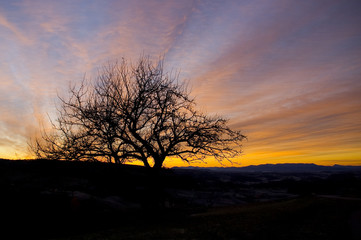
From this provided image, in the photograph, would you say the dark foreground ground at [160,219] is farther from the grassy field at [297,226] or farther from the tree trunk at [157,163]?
the tree trunk at [157,163]

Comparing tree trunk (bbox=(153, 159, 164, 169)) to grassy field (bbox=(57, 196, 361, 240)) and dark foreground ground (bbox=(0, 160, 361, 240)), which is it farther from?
grassy field (bbox=(57, 196, 361, 240))

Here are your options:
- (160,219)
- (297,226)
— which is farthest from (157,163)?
(297,226)

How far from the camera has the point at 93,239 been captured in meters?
8.01

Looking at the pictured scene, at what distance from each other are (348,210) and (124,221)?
34.9 feet

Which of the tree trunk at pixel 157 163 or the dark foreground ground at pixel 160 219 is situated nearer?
the dark foreground ground at pixel 160 219

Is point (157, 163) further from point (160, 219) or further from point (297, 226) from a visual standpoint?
point (297, 226)

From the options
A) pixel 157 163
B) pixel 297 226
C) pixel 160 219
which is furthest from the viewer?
pixel 157 163

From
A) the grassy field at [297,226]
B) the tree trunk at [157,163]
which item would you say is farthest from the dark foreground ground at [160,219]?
the tree trunk at [157,163]

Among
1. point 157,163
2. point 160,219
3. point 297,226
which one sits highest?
point 157,163

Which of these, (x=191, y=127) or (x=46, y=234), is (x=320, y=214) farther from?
(x=46, y=234)

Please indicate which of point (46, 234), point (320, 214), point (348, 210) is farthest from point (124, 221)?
point (348, 210)

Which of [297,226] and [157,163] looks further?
[157,163]

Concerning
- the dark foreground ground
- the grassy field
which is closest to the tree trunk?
the dark foreground ground

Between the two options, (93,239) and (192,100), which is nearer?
(93,239)
